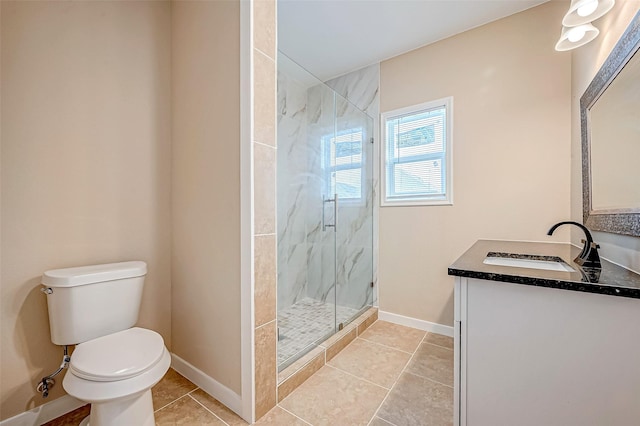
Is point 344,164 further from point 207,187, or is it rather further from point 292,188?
point 207,187

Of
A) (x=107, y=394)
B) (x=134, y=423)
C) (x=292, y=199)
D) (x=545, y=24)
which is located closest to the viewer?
(x=107, y=394)

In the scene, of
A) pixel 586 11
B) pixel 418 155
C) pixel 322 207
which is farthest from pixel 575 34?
pixel 322 207

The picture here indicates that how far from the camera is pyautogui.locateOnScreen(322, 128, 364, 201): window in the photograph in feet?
8.52

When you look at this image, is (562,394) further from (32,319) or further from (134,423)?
(32,319)

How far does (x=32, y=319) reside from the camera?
134 centimetres

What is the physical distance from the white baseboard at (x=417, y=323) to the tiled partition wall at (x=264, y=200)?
1513 millimetres

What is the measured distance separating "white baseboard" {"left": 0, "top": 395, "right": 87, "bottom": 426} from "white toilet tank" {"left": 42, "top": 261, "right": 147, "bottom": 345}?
→ 0.39 meters

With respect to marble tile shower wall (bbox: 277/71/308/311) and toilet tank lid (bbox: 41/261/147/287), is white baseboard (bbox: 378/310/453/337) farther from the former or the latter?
toilet tank lid (bbox: 41/261/147/287)

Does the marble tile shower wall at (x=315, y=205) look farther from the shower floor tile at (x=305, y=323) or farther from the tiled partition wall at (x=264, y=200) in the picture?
the tiled partition wall at (x=264, y=200)

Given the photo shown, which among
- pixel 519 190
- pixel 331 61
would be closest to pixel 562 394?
pixel 519 190

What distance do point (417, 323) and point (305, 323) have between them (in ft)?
3.52

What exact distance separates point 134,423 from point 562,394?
5.50 ft

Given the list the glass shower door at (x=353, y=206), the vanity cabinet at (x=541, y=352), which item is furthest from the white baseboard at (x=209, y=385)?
the glass shower door at (x=353, y=206)

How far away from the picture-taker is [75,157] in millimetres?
1476
